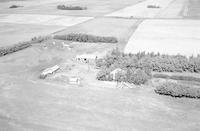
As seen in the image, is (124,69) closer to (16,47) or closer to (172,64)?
(172,64)

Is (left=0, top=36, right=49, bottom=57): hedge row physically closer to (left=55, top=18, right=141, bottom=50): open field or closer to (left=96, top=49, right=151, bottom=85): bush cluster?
(left=55, top=18, right=141, bottom=50): open field

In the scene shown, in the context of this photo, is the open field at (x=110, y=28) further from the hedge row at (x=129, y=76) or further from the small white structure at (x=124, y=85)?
the small white structure at (x=124, y=85)

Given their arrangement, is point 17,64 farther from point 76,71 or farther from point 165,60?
point 165,60

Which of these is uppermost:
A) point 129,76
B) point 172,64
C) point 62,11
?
point 62,11

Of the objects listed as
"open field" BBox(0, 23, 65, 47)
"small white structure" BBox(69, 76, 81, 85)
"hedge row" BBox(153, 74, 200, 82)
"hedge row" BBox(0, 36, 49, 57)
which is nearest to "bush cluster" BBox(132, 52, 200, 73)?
"hedge row" BBox(153, 74, 200, 82)

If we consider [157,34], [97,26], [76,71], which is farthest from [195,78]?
[97,26]

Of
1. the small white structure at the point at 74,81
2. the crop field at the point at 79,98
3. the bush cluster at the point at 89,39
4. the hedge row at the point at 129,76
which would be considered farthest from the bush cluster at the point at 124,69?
the bush cluster at the point at 89,39

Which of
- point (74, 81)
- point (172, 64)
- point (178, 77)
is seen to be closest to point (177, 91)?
point (178, 77)
